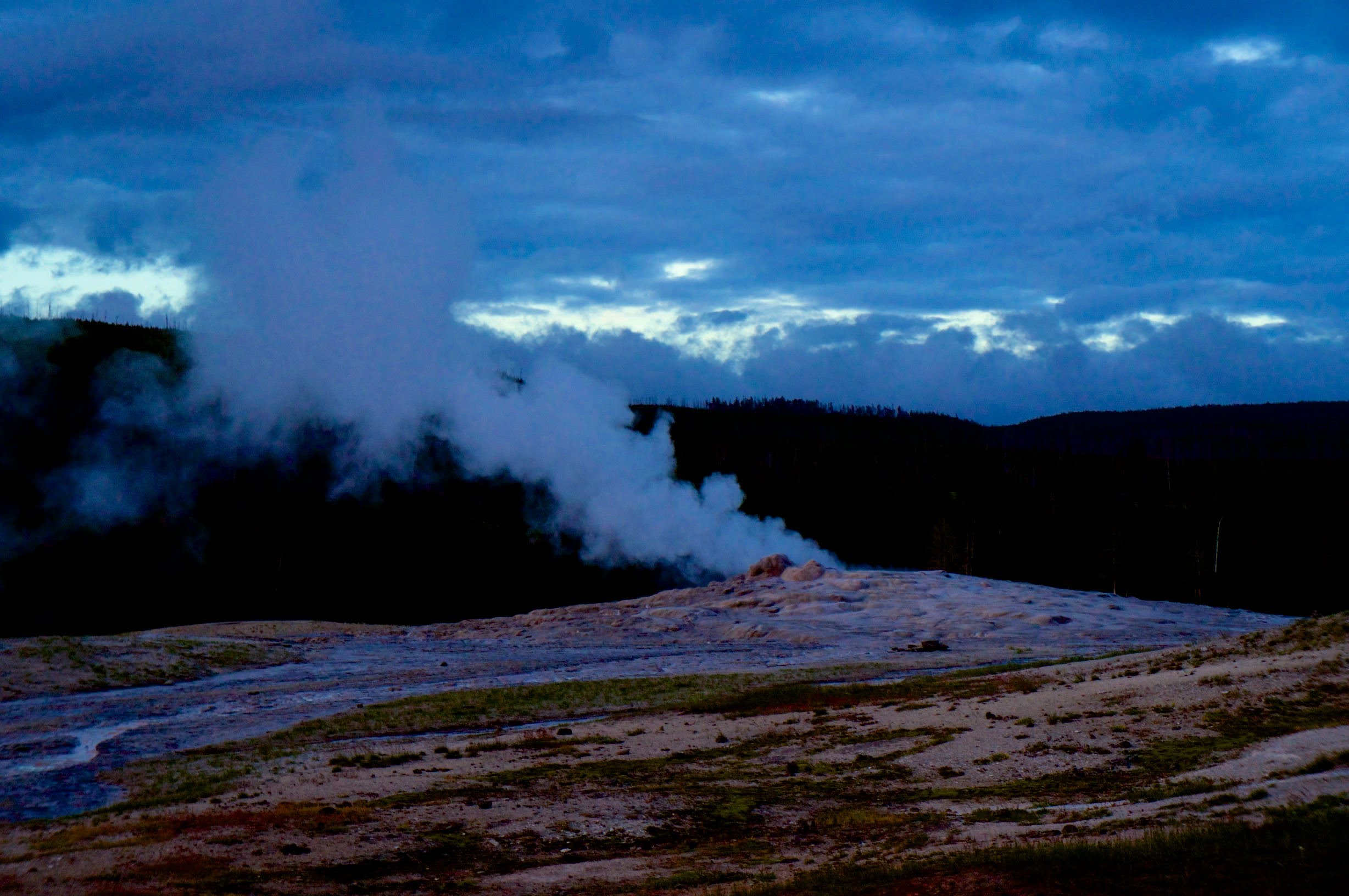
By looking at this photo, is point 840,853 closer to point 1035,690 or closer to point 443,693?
point 1035,690

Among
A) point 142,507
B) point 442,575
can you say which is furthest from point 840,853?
point 142,507

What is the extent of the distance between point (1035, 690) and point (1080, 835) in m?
17.2

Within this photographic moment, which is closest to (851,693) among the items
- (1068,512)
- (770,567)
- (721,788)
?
(721,788)

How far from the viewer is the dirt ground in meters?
15.8

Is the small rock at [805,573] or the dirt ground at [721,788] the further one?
the small rock at [805,573]

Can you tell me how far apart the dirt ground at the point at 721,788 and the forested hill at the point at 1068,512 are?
72.7 m

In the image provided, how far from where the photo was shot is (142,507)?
271 feet

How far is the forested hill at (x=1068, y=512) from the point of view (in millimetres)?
100062

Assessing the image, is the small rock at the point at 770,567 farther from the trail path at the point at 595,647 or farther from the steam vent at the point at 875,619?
the trail path at the point at 595,647

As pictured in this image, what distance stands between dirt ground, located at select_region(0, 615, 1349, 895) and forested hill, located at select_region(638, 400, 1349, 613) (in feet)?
239

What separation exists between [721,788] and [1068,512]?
99.8 meters

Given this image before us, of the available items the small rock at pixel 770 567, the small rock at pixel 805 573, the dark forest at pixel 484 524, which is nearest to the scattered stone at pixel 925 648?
the small rock at pixel 805 573

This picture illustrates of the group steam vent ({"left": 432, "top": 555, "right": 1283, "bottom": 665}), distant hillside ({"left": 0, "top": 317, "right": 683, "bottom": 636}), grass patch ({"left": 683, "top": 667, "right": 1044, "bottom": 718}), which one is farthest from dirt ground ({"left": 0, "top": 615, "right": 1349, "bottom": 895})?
distant hillside ({"left": 0, "top": 317, "right": 683, "bottom": 636})

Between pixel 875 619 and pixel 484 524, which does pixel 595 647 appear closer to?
pixel 875 619
